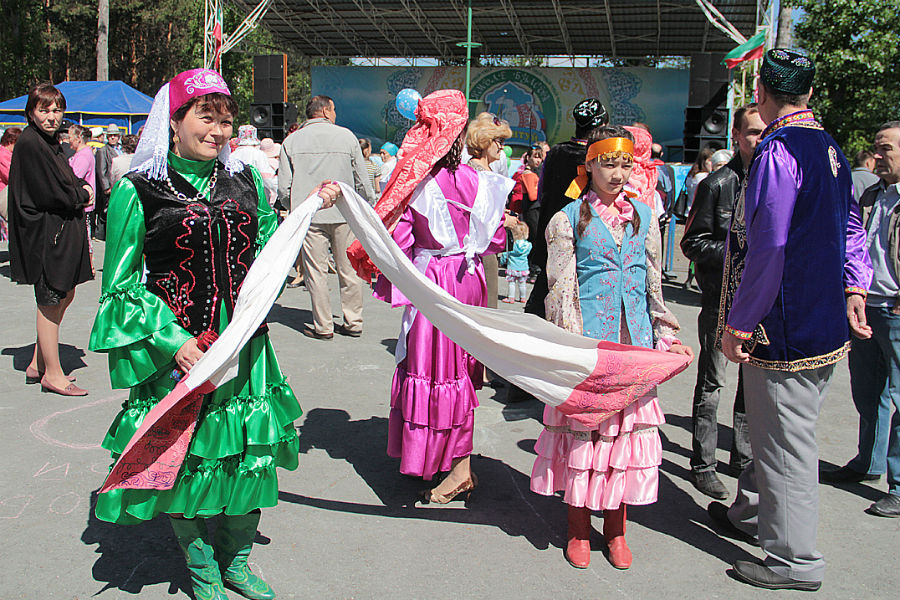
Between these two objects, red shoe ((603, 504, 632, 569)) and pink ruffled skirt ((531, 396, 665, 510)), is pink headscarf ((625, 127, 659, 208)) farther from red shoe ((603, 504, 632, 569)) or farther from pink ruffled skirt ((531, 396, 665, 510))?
red shoe ((603, 504, 632, 569))

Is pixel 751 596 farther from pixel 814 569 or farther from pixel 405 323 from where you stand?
pixel 405 323

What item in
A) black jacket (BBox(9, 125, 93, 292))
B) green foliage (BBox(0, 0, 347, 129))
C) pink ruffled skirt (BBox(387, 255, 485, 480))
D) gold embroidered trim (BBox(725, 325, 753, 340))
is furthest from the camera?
green foliage (BBox(0, 0, 347, 129))

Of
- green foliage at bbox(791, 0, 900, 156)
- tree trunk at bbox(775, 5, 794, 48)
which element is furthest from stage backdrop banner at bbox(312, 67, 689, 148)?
tree trunk at bbox(775, 5, 794, 48)

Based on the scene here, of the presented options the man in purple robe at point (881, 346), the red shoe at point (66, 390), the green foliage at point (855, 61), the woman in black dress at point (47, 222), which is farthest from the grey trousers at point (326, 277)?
the green foliage at point (855, 61)

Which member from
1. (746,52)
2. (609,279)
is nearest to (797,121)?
(609,279)

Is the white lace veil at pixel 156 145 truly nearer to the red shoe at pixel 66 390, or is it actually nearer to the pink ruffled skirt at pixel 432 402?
the pink ruffled skirt at pixel 432 402

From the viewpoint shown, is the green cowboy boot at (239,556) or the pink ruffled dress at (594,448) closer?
the green cowboy boot at (239,556)

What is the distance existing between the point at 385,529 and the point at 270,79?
Result: 53.5ft

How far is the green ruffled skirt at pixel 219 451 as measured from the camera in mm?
2709

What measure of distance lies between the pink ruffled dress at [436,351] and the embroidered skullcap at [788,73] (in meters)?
1.48

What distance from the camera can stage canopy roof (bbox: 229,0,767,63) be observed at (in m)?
Result: 25.6

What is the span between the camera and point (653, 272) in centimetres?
346

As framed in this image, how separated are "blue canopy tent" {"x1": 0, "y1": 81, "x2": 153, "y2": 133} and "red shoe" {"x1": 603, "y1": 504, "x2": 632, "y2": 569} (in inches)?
898

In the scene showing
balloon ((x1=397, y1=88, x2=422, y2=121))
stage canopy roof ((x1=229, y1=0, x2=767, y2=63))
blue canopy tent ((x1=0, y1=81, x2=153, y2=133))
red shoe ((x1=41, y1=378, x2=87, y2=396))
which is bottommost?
red shoe ((x1=41, y1=378, x2=87, y2=396))
